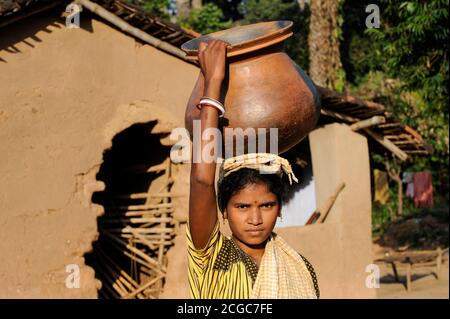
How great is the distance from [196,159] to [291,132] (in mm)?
490

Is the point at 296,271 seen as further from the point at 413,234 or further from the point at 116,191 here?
the point at 413,234

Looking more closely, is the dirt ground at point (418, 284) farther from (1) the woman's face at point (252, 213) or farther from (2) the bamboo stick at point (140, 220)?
(1) the woman's face at point (252, 213)

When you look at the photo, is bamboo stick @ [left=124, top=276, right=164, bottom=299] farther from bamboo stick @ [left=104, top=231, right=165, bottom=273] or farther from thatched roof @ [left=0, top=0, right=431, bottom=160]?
thatched roof @ [left=0, top=0, right=431, bottom=160]

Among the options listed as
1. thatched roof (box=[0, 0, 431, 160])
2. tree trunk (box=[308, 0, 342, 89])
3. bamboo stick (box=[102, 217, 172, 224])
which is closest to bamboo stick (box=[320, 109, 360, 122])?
thatched roof (box=[0, 0, 431, 160])

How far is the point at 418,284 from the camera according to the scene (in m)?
14.4

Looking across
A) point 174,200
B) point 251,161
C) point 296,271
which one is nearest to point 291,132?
point 251,161

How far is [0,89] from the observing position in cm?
650

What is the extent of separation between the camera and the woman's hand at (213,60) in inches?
101

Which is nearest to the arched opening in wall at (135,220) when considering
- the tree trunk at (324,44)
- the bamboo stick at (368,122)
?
the bamboo stick at (368,122)

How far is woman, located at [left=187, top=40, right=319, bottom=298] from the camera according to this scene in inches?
98.0

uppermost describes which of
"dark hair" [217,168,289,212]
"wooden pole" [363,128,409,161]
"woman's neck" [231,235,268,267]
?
"wooden pole" [363,128,409,161]

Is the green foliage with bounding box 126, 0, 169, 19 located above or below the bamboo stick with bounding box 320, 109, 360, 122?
above

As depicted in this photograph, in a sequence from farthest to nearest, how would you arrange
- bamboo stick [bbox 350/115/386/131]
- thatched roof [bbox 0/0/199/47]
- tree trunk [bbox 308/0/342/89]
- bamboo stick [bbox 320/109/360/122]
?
1. tree trunk [bbox 308/0/342/89]
2. bamboo stick [bbox 350/115/386/131]
3. bamboo stick [bbox 320/109/360/122]
4. thatched roof [bbox 0/0/199/47]

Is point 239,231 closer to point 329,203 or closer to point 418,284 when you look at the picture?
point 329,203
